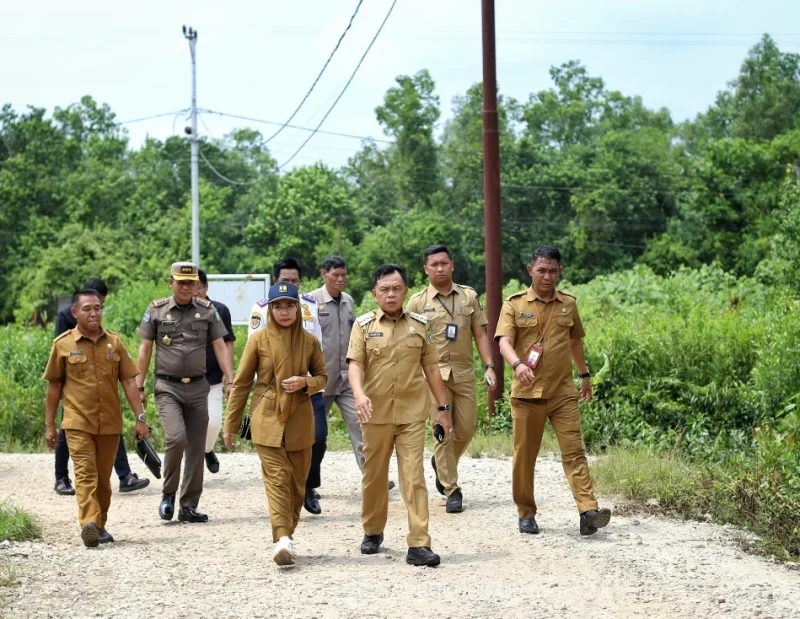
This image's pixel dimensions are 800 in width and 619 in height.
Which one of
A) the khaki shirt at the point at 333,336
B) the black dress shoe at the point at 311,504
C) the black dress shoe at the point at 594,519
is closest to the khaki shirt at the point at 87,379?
the black dress shoe at the point at 311,504

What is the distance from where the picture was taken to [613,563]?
7.54 meters

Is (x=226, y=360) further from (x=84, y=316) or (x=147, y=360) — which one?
(x=84, y=316)

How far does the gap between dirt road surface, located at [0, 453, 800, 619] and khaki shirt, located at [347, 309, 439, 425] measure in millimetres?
979

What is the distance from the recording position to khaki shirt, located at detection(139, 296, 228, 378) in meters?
9.39

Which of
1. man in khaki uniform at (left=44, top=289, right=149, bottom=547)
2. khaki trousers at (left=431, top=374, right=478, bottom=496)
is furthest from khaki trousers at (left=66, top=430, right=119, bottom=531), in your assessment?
khaki trousers at (left=431, top=374, right=478, bottom=496)

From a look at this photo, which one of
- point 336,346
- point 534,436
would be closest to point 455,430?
point 534,436

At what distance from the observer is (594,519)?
824 cm

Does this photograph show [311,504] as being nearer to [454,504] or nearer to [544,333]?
[454,504]

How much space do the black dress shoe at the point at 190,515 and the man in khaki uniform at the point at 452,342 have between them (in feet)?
6.29

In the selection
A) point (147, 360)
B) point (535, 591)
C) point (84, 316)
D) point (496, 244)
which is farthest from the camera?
point (496, 244)

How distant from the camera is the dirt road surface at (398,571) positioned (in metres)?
6.61

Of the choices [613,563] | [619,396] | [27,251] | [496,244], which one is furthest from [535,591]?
[27,251]

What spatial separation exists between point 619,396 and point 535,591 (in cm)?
640

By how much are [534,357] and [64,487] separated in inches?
197
